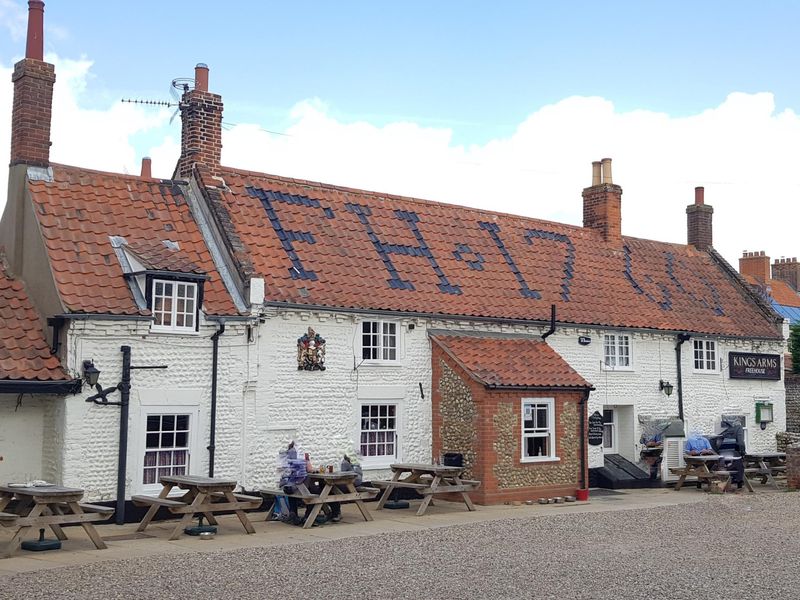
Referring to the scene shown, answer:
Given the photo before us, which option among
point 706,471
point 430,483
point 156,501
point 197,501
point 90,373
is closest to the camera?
point 197,501

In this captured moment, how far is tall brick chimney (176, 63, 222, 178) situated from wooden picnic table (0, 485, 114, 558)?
8601 mm

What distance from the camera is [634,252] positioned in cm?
2717

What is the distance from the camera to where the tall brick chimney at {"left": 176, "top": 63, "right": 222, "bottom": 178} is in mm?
19500

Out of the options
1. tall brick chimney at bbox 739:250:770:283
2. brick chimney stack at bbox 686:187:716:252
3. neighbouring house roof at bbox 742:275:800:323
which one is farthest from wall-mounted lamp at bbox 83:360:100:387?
tall brick chimney at bbox 739:250:770:283

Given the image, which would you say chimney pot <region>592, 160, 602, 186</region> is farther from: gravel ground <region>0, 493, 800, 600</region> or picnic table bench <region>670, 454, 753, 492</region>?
gravel ground <region>0, 493, 800, 600</region>

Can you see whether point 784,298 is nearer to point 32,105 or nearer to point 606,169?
point 606,169

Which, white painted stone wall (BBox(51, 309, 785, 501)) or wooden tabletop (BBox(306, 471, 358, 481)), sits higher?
white painted stone wall (BBox(51, 309, 785, 501))

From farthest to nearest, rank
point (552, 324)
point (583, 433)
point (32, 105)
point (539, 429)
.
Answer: point (552, 324)
point (583, 433)
point (539, 429)
point (32, 105)

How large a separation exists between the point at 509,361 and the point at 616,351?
4.77 m

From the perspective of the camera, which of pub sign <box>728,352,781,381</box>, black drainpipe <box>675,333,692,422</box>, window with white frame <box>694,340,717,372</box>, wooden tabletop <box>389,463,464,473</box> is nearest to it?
wooden tabletop <box>389,463,464,473</box>

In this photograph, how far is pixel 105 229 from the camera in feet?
56.4

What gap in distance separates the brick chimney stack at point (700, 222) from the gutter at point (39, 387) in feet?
70.7

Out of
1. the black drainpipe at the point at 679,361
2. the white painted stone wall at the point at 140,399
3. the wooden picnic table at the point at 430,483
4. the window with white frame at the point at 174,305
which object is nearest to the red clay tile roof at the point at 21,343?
the white painted stone wall at the point at 140,399

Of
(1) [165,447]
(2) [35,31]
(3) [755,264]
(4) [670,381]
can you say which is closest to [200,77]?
(2) [35,31]
